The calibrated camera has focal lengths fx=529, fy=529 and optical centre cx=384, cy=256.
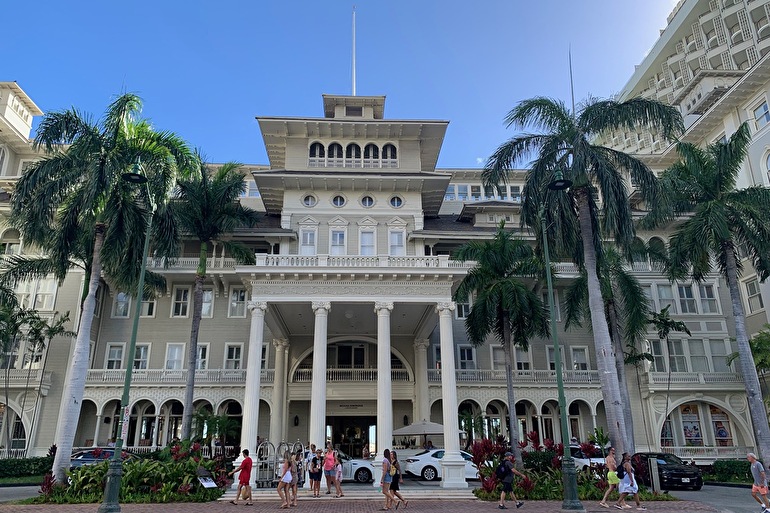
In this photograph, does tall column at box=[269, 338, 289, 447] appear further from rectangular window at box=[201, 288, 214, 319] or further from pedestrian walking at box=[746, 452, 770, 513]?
pedestrian walking at box=[746, 452, 770, 513]

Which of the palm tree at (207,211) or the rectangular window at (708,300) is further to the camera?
the rectangular window at (708,300)

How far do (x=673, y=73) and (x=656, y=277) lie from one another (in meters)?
36.2

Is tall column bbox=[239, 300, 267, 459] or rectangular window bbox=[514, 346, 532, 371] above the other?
rectangular window bbox=[514, 346, 532, 371]

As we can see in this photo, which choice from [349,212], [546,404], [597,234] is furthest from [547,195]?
[546,404]

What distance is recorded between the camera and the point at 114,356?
113 feet

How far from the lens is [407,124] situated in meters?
35.9

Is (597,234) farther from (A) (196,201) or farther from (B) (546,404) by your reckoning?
(A) (196,201)

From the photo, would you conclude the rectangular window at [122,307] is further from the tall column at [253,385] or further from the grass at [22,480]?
the tall column at [253,385]

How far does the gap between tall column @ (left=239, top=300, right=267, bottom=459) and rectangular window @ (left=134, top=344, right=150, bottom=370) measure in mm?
13548

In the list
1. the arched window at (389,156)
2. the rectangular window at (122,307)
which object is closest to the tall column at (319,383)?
the arched window at (389,156)

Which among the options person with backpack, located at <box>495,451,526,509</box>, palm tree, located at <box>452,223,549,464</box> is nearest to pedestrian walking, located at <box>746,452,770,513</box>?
person with backpack, located at <box>495,451,526,509</box>

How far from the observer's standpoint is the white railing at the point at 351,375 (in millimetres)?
32562

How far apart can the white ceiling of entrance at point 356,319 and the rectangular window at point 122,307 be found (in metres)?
11.2

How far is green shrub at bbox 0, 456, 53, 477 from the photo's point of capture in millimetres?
27164
